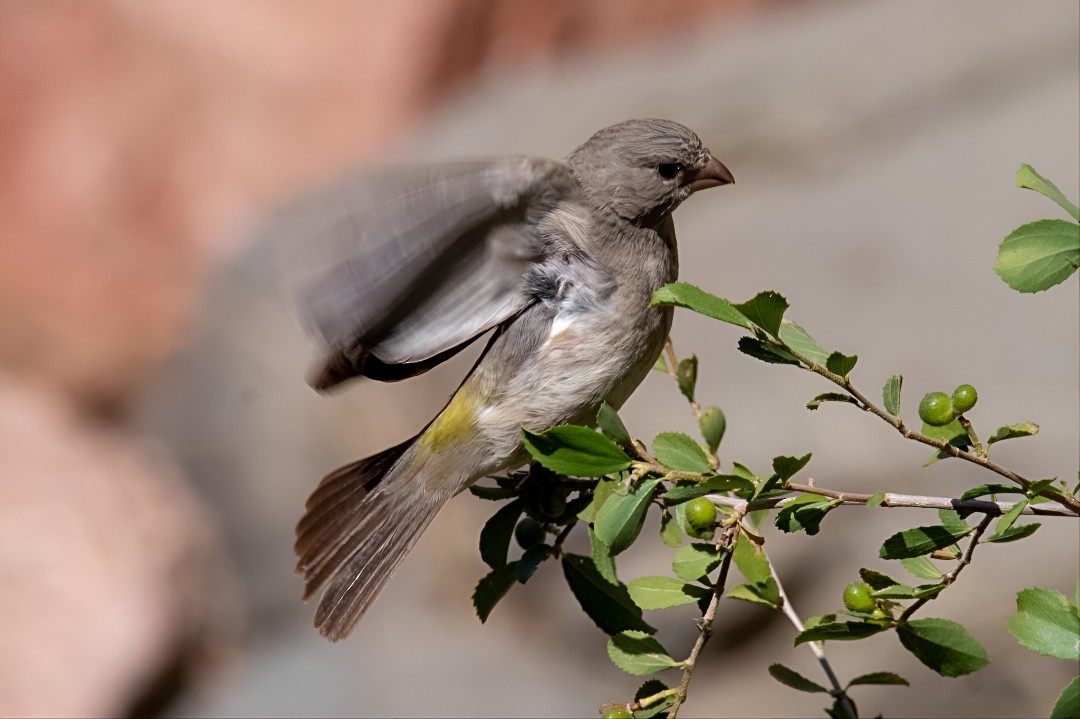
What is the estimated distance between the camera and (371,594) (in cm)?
254

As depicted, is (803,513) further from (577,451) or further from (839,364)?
(577,451)

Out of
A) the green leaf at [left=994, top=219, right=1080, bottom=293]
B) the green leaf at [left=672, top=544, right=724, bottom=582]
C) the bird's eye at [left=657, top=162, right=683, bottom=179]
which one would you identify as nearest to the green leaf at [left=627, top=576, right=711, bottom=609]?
the green leaf at [left=672, top=544, right=724, bottom=582]

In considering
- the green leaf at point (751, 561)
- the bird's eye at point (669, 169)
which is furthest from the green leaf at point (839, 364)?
the bird's eye at point (669, 169)

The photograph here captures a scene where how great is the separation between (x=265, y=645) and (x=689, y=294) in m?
4.78

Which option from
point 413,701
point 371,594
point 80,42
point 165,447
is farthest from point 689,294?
point 80,42

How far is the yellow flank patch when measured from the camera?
2561 millimetres

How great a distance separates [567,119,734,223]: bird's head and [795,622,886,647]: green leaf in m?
1.17

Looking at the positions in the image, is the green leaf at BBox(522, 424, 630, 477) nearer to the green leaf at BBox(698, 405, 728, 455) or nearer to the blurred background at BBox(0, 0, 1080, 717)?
the green leaf at BBox(698, 405, 728, 455)

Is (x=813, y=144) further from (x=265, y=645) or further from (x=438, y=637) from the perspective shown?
(x=265, y=645)

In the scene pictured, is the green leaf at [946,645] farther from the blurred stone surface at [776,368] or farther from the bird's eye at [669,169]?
the blurred stone surface at [776,368]

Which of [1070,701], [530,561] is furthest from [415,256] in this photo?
[1070,701]

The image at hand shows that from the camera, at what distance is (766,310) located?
5.29ft

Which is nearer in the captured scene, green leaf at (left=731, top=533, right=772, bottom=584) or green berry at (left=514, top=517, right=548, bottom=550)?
green leaf at (left=731, top=533, right=772, bottom=584)

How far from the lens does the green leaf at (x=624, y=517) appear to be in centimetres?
178
